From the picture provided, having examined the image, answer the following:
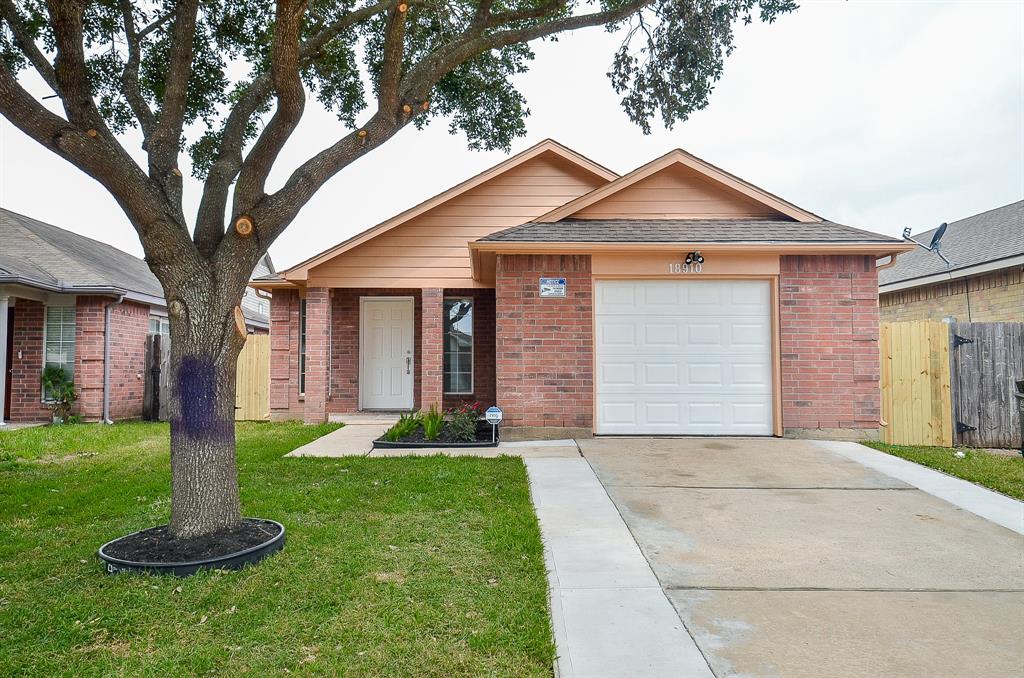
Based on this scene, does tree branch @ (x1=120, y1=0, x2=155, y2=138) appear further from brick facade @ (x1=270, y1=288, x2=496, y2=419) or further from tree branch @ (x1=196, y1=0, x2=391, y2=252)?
brick facade @ (x1=270, y1=288, x2=496, y2=419)

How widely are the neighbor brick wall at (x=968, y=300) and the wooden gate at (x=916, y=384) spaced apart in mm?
5371

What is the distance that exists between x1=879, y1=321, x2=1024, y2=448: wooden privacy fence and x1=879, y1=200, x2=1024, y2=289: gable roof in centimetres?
528

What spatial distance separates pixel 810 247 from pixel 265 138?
705 cm

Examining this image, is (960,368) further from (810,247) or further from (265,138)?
(265,138)

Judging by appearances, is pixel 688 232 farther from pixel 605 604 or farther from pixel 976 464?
pixel 605 604

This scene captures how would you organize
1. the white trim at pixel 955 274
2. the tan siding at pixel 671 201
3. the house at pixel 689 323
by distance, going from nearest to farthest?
the house at pixel 689 323
the tan siding at pixel 671 201
the white trim at pixel 955 274

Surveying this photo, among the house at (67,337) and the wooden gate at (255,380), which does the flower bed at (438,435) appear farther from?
the house at (67,337)

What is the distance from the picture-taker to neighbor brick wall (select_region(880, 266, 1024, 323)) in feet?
40.7

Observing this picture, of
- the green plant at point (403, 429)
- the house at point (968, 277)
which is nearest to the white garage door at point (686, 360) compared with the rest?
the green plant at point (403, 429)

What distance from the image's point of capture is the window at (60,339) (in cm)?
1162

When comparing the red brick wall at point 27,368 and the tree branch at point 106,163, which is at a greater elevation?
the tree branch at point 106,163

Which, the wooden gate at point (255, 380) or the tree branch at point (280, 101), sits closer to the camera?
the tree branch at point (280, 101)

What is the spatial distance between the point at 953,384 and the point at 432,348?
335 inches

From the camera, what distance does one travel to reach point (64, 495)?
5.66 metres
